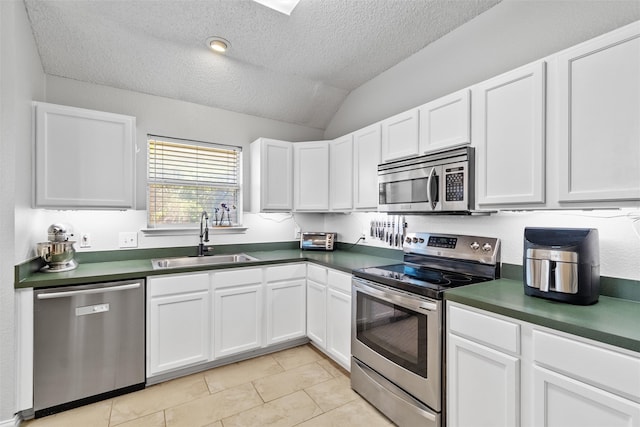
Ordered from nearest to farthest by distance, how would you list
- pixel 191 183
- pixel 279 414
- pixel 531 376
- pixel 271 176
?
1. pixel 531 376
2. pixel 279 414
3. pixel 191 183
4. pixel 271 176

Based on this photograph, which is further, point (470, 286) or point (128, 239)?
point (128, 239)

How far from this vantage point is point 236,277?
8.70 ft

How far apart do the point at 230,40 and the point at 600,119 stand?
2.54 metres

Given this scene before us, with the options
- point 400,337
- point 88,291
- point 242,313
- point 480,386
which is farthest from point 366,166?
point 88,291

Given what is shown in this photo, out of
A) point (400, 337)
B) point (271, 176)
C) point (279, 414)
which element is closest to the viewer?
point (400, 337)

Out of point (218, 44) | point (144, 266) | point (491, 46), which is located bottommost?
point (144, 266)

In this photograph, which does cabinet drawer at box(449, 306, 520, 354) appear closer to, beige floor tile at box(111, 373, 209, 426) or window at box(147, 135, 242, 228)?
beige floor tile at box(111, 373, 209, 426)

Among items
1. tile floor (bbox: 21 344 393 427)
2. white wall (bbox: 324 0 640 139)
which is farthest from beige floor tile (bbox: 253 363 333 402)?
white wall (bbox: 324 0 640 139)

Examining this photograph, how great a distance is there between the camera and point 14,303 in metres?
1.84

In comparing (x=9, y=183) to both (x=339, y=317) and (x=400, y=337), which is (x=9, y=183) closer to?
(x=339, y=317)

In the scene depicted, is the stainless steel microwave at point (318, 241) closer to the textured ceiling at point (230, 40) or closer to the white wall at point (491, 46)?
the white wall at point (491, 46)

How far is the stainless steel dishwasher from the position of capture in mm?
1953

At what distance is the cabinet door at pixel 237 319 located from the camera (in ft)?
8.45

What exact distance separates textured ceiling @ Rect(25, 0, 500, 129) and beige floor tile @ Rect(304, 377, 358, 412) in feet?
9.34
